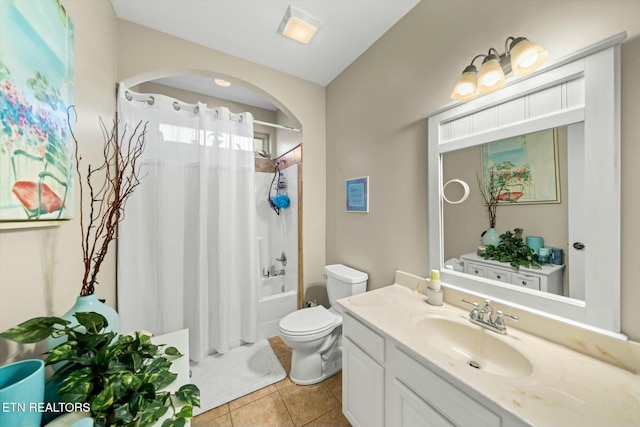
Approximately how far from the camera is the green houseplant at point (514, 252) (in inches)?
39.1

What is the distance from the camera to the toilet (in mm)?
1550

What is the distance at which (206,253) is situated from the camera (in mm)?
1829

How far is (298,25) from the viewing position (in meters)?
1.58

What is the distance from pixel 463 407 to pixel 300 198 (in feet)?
6.04

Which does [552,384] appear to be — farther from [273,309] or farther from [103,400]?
[273,309]

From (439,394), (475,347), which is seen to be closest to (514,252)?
(475,347)

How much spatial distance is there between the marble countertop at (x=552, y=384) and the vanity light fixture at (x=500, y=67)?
42.2 inches

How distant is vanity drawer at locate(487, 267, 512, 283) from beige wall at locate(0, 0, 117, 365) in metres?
1.81

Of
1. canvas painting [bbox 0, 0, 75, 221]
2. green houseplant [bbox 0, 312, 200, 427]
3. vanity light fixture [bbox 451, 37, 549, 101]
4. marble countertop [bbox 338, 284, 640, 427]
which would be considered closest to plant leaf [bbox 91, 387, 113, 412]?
green houseplant [bbox 0, 312, 200, 427]

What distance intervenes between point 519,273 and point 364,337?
77 centimetres

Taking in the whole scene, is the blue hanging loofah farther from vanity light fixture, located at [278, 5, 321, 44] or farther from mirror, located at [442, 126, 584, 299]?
mirror, located at [442, 126, 584, 299]

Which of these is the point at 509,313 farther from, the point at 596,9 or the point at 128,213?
the point at 128,213

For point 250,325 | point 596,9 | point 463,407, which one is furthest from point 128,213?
point 596,9

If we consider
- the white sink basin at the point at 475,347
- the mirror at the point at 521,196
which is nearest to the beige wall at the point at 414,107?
the mirror at the point at 521,196
